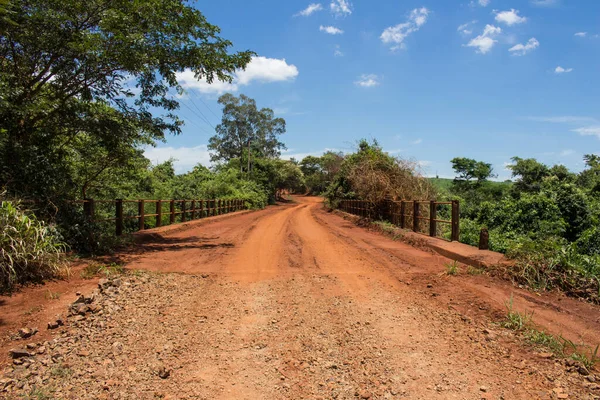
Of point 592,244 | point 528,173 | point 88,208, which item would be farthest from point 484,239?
point 528,173

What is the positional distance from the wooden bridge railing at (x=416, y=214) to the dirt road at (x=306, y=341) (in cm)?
364

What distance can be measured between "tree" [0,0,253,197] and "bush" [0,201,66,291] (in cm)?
165

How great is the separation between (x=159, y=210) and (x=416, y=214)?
9.27 meters

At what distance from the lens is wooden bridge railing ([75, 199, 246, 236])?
10.1m

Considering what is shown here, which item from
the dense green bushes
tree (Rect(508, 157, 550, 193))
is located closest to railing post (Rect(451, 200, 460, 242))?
the dense green bushes

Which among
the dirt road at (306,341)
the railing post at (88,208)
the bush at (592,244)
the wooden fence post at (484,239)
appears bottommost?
the dirt road at (306,341)

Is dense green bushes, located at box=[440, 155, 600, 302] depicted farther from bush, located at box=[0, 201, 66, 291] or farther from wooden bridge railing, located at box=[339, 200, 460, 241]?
bush, located at box=[0, 201, 66, 291]

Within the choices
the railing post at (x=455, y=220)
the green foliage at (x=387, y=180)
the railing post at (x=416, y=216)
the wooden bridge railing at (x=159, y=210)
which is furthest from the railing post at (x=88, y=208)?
the green foliage at (x=387, y=180)

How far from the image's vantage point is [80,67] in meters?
8.46

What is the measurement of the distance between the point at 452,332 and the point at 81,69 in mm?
9016

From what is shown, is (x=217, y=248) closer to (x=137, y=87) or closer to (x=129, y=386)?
(x=137, y=87)

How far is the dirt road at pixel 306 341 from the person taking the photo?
9.97 ft

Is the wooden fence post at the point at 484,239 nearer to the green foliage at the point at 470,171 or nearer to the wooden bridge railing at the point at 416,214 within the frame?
the wooden bridge railing at the point at 416,214

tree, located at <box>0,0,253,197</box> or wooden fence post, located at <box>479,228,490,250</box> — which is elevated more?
tree, located at <box>0,0,253,197</box>
